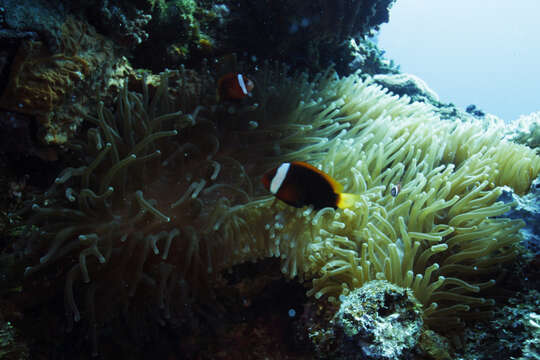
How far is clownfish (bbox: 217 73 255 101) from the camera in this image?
2279 mm

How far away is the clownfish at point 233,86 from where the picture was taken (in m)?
2.28

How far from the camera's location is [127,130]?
2.04m

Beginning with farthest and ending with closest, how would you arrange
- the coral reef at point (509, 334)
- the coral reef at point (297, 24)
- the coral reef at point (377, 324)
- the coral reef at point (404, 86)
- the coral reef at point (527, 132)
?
the coral reef at point (404, 86), the coral reef at point (527, 132), the coral reef at point (297, 24), the coral reef at point (509, 334), the coral reef at point (377, 324)

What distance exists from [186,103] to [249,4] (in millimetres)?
1193

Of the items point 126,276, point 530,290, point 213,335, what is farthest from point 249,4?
point 530,290

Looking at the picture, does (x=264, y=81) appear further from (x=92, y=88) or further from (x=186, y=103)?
(x=92, y=88)

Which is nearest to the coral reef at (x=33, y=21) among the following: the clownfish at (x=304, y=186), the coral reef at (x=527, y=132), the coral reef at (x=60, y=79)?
the coral reef at (x=60, y=79)

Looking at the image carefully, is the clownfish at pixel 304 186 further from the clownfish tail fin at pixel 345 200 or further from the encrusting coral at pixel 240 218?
the encrusting coral at pixel 240 218

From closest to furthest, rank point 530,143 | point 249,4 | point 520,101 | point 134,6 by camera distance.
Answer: point 134,6 → point 249,4 → point 530,143 → point 520,101

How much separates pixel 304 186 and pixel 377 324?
0.70m

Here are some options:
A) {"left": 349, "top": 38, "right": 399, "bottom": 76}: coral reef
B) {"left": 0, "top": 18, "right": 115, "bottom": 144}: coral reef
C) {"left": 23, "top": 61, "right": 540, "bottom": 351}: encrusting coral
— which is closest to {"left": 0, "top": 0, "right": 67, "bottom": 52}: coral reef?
{"left": 0, "top": 18, "right": 115, "bottom": 144}: coral reef

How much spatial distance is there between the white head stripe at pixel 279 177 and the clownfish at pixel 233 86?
0.84 metres

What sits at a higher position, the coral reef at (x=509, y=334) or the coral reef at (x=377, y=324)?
the coral reef at (x=509, y=334)

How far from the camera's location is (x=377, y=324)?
4.36 ft
